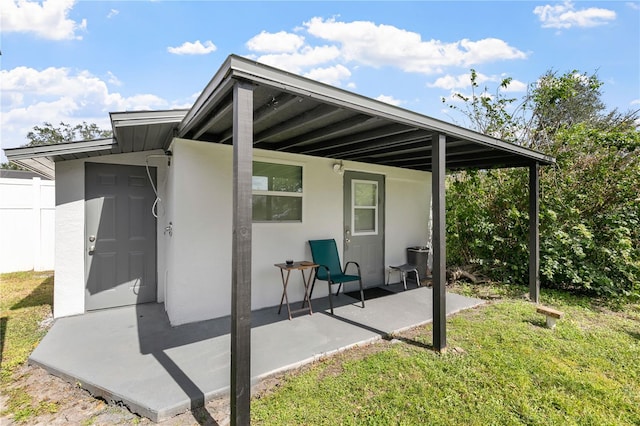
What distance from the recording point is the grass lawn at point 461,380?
6.97ft

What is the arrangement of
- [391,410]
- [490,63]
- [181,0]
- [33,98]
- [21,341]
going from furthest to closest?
[33,98]
[490,63]
[181,0]
[21,341]
[391,410]

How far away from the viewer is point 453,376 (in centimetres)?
261

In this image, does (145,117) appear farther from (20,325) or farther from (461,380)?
(461,380)

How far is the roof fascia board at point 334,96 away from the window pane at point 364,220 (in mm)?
2314

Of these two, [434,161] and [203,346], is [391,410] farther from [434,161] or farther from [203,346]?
[434,161]

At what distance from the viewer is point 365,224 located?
5.46 m

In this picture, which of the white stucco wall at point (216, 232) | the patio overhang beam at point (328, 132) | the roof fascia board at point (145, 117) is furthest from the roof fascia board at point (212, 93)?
the patio overhang beam at point (328, 132)

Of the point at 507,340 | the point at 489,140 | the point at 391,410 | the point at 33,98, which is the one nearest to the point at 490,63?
the point at 489,140

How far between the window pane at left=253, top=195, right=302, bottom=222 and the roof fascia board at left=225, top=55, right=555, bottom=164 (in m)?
2.19

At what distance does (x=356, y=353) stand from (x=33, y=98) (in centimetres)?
2588

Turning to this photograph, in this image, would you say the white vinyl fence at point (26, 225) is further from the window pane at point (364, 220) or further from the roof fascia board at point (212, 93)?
the window pane at point (364, 220)

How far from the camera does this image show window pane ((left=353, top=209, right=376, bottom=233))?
531 cm

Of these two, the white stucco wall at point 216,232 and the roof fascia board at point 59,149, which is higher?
the roof fascia board at point 59,149

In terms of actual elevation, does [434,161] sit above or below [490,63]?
below
